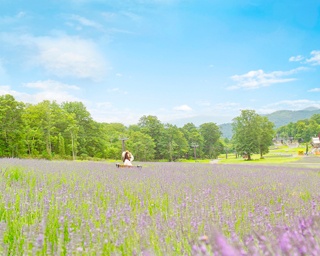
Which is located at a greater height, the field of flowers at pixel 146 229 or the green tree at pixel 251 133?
the green tree at pixel 251 133

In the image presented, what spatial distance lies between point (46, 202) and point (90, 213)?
0.58 m

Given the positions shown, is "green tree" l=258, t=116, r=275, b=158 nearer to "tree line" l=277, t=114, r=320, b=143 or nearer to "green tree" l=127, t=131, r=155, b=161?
"green tree" l=127, t=131, r=155, b=161

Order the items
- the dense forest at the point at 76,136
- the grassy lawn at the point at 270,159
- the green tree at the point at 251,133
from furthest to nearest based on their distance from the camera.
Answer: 1. the green tree at the point at 251,133
2. the dense forest at the point at 76,136
3. the grassy lawn at the point at 270,159

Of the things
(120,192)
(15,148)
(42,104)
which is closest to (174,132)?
(42,104)

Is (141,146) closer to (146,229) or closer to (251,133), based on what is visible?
(251,133)

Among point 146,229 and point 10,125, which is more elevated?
point 10,125

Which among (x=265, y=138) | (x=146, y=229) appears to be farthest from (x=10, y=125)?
(x=265, y=138)

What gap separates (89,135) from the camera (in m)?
53.5

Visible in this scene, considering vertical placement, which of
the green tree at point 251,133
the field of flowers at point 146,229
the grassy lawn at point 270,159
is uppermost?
the green tree at point 251,133

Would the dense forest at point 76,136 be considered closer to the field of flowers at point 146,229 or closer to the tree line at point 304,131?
the field of flowers at point 146,229

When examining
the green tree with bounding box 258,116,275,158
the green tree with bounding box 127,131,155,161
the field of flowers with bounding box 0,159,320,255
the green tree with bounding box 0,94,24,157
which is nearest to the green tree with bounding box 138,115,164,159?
the green tree with bounding box 127,131,155,161

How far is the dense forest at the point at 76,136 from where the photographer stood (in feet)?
121

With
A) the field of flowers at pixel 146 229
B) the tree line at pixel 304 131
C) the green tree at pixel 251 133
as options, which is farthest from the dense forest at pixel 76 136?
the tree line at pixel 304 131

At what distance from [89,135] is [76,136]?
5853 millimetres
